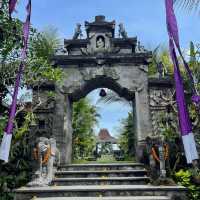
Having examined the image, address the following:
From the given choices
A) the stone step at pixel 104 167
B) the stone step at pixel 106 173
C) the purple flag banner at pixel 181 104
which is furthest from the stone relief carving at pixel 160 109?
the purple flag banner at pixel 181 104

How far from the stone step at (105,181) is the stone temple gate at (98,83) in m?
2.01

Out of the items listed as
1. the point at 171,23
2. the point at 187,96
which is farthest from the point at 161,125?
the point at 171,23

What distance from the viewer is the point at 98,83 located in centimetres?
1129

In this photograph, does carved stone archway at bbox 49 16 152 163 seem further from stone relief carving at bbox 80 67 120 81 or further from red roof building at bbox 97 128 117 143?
red roof building at bbox 97 128 117 143

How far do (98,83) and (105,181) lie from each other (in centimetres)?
457

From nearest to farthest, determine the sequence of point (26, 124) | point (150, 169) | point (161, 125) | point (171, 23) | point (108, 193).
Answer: point (171, 23)
point (108, 193)
point (150, 169)
point (26, 124)
point (161, 125)

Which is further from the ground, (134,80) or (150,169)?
(134,80)

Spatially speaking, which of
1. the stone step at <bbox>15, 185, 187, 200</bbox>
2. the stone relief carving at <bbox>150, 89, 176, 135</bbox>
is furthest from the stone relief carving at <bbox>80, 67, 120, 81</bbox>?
the stone step at <bbox>15, 185, 187, 200</bbox>

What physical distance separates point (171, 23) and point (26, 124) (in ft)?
20.7

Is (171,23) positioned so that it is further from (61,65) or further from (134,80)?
(61,65)

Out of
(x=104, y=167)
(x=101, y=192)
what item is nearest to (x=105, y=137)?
(x=104, y=167)

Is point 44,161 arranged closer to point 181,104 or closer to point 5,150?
point 5,150

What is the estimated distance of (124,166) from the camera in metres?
9.08

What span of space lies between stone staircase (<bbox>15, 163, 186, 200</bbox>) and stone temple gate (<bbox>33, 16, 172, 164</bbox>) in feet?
4.86
